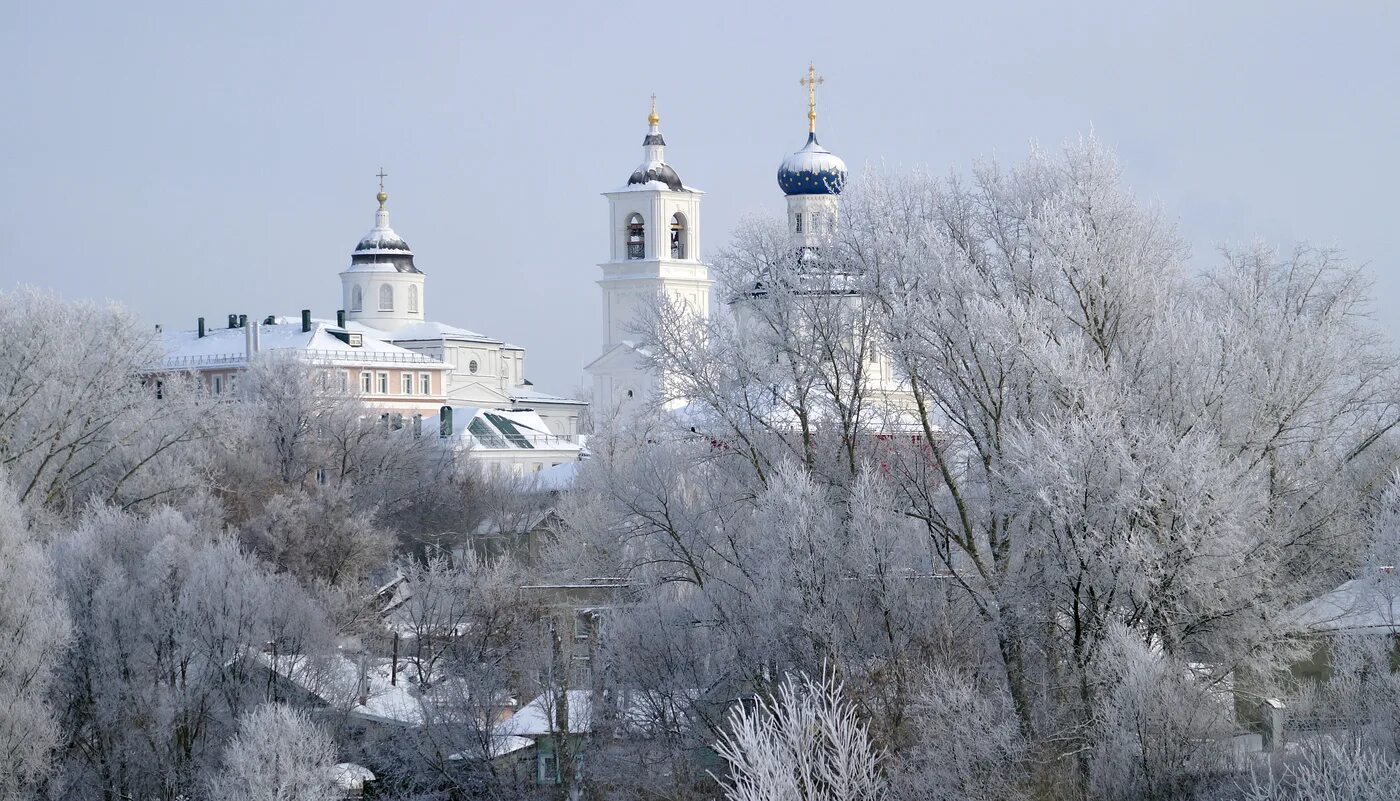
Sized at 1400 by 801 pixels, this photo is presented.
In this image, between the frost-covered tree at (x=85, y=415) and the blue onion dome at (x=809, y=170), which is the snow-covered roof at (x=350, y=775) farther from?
the blue onion dome at (x=809, y=170)

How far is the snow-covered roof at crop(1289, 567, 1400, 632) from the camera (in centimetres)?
1501

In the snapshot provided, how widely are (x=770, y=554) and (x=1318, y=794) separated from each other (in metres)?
7.45

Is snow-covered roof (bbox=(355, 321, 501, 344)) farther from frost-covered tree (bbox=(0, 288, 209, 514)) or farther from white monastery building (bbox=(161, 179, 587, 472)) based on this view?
frost-covered tree (bbox=(0, 288, 209, 514))

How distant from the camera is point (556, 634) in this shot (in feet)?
77.7

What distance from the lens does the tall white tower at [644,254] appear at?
5697 cm

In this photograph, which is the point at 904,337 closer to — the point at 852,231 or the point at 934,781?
the point at 852,231

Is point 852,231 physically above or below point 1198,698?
above

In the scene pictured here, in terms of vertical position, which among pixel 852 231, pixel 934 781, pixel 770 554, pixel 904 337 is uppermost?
pixel 852 231

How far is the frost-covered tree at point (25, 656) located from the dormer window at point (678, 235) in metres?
38.3

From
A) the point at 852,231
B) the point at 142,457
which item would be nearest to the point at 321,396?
the point at 142,457

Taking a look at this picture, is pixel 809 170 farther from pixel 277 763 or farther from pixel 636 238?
pixel 277 763

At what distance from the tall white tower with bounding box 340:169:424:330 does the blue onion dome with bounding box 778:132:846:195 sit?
1036 inches

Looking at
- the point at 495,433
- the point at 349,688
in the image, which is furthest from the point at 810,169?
the point at 349,688

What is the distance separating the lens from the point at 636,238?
5834 cm
